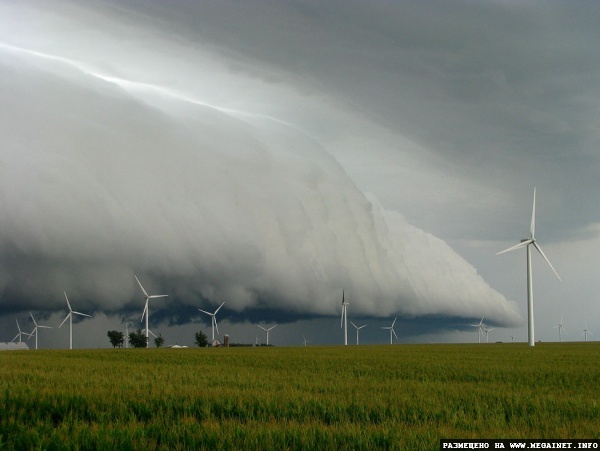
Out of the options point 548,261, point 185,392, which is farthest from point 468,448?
point 548,261

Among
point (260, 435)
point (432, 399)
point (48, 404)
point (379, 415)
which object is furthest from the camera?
point (432, 399)

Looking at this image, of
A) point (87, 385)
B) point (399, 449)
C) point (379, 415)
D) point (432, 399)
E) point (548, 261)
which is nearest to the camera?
point (399, 449)

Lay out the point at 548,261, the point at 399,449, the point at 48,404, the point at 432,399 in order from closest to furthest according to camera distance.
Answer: the point at 399,449 → the point at 48,404 → the point at 432,399 → the point at 548,261

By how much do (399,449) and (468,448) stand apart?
62.2 inches

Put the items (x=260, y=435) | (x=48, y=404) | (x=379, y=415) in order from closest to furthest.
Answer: (x=260, y=435) → (x=379, y=415) → (x=48, y=404)

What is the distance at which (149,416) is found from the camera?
20.3 meters

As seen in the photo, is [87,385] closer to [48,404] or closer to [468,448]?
[48,404]

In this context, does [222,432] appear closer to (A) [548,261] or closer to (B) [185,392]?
(B) [185,392]

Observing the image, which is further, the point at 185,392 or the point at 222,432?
the point at 185,392

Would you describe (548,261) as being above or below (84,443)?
above

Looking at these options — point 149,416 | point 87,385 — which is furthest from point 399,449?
point 87,385

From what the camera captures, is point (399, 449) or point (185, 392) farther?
point (185, 392)

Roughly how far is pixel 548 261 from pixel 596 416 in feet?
410

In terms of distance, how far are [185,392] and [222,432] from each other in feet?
31.7
